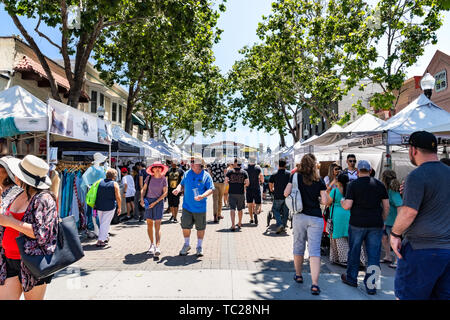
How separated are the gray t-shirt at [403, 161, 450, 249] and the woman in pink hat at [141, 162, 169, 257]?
15.9 feet

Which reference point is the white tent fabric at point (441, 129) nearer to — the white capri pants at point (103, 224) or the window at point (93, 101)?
the white capri pants at point (103, 224)

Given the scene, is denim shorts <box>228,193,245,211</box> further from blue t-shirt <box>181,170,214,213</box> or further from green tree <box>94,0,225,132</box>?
green tree <box>94,0,225,132</box>

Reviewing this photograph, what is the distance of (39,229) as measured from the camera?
2967 millimetres

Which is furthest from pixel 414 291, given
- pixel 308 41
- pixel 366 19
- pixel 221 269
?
pixel 308 41

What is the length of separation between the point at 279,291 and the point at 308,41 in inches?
630

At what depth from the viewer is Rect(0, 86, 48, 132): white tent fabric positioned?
673cm

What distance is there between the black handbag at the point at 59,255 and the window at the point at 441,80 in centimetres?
2572

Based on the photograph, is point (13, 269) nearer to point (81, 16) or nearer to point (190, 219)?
point (190, 219)

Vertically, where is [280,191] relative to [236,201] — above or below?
above

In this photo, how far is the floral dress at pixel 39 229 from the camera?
2.98 m

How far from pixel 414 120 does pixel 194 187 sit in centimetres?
519

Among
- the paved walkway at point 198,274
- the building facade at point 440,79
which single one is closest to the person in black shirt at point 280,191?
the paved walkway at point 198,274

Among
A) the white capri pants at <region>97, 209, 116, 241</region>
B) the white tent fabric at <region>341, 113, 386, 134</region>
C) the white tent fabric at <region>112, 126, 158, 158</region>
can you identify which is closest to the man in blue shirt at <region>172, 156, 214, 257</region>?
the white capri pants at <region>97, 209, 116, 241</region>

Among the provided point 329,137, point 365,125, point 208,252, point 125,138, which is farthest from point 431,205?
point 125,138
